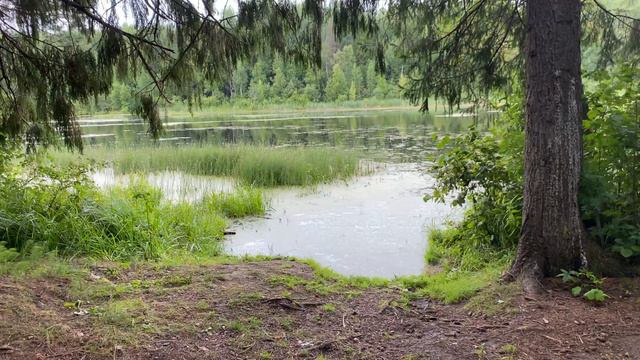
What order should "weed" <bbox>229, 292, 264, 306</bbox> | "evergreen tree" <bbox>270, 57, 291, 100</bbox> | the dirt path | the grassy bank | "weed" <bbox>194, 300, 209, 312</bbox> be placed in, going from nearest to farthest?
the dirt path, "weed" <bbox>194, 300, 209, 312</bbox>, "weed" <bbox>229, 292, 264, 306</bbox>, the grassy bank, "evergreen tree" <bbox>270, 57, 291, 100</bbox>

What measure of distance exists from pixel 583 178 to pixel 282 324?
2166 millimetres

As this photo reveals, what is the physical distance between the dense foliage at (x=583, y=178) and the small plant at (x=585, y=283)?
0.33 meters

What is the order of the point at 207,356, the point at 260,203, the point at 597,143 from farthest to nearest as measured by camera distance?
the point at 260,203, the point at 597,143, the point at 207,356

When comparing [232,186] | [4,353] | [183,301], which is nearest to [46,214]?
[183,301]

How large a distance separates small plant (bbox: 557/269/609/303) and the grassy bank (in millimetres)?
6565

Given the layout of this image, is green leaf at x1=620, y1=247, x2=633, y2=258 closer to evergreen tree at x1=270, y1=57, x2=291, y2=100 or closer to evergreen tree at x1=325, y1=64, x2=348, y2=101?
evergreen tree at x1=325, y1=64, x2=348, y2=101

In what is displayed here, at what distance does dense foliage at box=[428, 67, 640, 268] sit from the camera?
10.7ft

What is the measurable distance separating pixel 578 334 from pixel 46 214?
4.96m

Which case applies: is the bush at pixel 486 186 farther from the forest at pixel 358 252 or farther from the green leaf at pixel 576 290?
the green leaf at pixel 576 290

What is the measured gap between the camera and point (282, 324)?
2.82 meters

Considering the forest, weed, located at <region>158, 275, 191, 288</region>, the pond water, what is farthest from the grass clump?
→ weed, located at <region>158, 275, 191, 288</region>

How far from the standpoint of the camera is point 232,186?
360 inches

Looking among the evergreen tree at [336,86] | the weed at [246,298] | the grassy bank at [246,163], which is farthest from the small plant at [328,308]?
the evergreen tree at [336,86]

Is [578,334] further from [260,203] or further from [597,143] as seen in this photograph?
[260,203]
